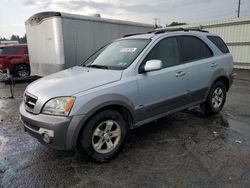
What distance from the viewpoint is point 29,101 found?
3.43 m

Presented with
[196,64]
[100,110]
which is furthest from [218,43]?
[100,110]

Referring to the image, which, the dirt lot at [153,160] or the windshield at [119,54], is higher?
the windshield at [119,54]

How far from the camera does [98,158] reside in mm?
3385

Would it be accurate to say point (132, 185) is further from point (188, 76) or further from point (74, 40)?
point (74, 40)

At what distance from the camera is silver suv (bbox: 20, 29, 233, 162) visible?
10.1 feet

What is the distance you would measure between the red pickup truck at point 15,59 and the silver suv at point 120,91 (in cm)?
861

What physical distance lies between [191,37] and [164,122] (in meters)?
1.86

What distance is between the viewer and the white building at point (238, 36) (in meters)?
13.6

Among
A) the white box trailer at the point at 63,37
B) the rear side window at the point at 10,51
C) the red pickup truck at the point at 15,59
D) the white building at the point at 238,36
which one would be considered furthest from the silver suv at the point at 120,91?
the white building at the point at 238,36

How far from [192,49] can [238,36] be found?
11.1 meters

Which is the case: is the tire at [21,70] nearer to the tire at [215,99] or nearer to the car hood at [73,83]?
the car hood at [73,83]

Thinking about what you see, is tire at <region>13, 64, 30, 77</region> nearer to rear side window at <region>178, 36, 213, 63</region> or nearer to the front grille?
the front grille

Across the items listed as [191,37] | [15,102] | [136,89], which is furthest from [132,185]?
[15,102]

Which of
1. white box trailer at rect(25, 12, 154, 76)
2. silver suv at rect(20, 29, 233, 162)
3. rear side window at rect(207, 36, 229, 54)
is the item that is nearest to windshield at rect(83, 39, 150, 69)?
silver suv at rect(20, 29, 233, 162)
